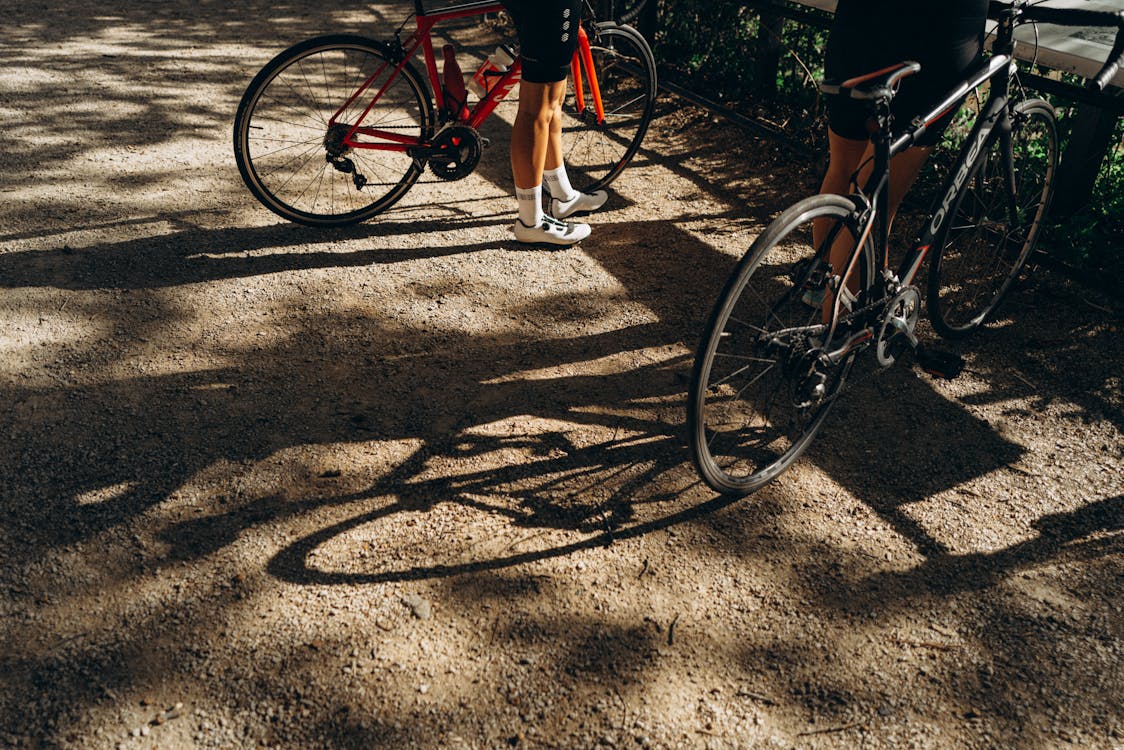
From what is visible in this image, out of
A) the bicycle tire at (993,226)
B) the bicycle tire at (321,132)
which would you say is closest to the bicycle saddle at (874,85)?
the bicycle tire at (993,226)

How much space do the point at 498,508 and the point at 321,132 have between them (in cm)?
363

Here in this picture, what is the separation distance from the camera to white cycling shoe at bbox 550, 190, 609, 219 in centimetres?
466

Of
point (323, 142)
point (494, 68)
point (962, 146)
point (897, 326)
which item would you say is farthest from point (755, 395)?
point (323, 142)

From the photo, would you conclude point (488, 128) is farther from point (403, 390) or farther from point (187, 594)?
point (187, 594)

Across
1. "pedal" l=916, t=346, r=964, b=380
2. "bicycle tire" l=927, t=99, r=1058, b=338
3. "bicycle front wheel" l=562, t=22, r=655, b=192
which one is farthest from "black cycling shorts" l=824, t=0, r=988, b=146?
"bicycle front wheel" l=562, t=22, r=655, b=192

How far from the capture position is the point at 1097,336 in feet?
12.8

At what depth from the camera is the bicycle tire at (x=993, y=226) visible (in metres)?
3.38

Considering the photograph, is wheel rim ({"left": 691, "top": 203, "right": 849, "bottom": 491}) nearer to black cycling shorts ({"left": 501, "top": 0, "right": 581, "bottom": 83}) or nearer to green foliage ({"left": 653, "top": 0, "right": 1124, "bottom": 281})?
black cycling shorts ({"left": 501, "top": 0, "right": 581, "bottom": 83})

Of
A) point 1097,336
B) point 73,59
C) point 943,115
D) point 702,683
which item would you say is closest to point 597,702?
point 702,683

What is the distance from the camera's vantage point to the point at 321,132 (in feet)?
18.2

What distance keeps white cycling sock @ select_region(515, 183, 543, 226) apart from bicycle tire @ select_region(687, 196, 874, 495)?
1129 millimetres

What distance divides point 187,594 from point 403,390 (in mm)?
1180

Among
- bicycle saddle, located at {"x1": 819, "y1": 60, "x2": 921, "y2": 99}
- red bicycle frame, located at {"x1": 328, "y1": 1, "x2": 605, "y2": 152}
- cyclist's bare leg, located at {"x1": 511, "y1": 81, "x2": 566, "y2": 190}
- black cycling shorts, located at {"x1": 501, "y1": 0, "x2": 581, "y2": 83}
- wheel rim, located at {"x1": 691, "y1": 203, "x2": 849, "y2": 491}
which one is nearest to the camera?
bicycle saddle, located at {"x1": 819, "y1": 60, "x2": 921, "y2": 99}

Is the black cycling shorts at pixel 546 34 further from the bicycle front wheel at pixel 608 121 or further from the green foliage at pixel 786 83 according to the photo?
the green foliage at pixel 786 83
